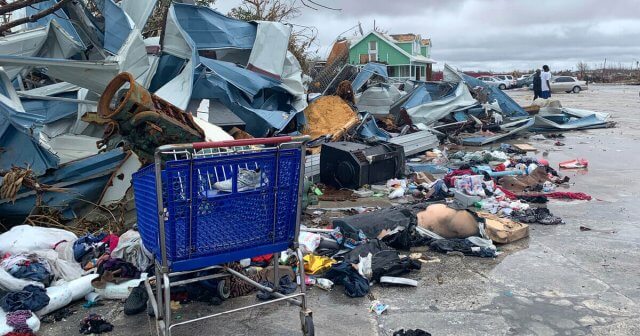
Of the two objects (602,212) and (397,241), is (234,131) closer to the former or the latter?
(397,241)

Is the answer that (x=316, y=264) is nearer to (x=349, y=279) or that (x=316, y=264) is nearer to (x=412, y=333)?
(x=349, y=279)

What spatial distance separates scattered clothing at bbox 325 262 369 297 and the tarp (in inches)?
233

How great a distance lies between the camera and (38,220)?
507 cm

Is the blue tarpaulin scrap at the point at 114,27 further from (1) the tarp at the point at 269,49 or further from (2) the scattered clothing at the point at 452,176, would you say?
(2) the scattered clothing at the point at 452,176

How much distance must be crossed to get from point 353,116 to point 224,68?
3.47m

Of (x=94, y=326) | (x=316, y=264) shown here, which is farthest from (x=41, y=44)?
(x=316, y=264)

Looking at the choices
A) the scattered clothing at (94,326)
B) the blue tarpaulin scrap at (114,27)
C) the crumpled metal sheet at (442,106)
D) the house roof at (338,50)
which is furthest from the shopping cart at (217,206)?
the house roof at (338,50)

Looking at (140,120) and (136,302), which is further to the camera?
(136,302)

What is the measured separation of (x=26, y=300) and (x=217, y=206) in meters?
1.72

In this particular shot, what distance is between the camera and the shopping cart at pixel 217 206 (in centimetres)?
263

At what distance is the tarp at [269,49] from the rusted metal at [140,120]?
19.0 feet

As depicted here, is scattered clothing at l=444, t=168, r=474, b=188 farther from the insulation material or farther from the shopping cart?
the shopping cart

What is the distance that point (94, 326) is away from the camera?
3328 mm

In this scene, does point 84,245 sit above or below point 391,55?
below
